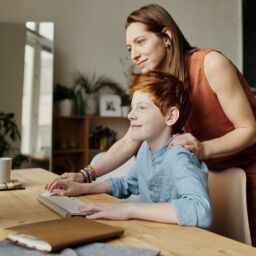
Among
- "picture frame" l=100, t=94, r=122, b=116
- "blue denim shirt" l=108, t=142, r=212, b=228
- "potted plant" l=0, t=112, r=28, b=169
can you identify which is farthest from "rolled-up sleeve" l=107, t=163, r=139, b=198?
"picture frame" l=100, t=94, r=122, b=116

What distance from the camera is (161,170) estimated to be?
3.51ft

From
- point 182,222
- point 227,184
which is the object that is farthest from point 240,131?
point 182,222

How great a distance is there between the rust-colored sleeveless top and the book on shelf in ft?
2.13

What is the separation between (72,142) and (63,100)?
1.57ft

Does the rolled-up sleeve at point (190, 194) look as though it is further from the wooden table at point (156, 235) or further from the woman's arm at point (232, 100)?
the woman's arm at point (232, 100)

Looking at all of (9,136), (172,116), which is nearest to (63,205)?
(172,116)

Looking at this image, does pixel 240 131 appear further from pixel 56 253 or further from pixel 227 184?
pixel 56 253

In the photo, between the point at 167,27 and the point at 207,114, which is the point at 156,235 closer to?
the point at 207,114

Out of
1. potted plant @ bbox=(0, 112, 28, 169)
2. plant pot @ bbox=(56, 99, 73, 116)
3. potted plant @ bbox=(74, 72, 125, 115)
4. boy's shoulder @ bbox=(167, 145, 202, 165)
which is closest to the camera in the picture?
boy's shoulder @ bbox=(167, 145, 202, 165)

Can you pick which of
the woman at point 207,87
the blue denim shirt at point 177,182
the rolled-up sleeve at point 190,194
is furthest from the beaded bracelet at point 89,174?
the rolled-up sleeve at point 190,194

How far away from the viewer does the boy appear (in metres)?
0.90

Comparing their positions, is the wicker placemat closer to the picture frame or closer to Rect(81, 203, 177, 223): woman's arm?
Rect(81, 203, 177, 223): woman's arm

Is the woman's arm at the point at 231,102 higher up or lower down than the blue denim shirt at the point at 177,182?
higher up

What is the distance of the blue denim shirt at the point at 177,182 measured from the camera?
89 cm
